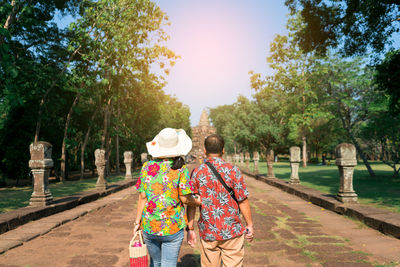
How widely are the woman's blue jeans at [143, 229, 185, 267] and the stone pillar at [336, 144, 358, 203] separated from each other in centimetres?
590

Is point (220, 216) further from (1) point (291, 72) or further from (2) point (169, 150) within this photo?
(1) point (291, 72)

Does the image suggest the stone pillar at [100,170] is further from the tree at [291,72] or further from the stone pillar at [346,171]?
the tree at [291,72]

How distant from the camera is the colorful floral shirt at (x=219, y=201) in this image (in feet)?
8.14

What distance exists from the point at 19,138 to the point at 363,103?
21629 millimetres

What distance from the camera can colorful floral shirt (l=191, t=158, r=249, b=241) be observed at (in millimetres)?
2482

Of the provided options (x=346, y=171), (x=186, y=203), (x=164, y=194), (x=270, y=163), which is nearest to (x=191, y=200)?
(x=186, y=203)

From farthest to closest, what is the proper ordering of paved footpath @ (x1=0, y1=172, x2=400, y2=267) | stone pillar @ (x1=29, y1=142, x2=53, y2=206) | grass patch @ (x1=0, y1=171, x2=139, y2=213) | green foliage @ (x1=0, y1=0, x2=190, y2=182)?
green foliage @ (x1=0, y1=0, x2=190, y2=182), grass patch @ (x1=0, y1=171, x2=139, y2=213), stone pillar @ (x1=29, y1=142, x2=53, y2=206), paved footpath @ (x1=0, y1=172, x2=400, y2=267)

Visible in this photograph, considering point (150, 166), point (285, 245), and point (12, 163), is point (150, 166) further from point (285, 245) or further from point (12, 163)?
point (12, 163)

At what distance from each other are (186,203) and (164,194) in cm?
22

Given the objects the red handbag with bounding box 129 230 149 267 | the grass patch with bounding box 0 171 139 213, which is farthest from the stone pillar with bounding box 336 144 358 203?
the grass patch with bounding box 0 171 139 213

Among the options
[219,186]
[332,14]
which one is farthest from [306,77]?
[219,186]

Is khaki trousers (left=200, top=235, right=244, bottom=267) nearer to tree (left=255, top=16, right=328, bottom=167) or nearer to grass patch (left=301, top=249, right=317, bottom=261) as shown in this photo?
grass patch (left=301, top=249, right=317, bottom=261)

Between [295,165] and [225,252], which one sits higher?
[295,165]

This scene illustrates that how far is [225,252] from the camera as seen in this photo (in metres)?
2.50
